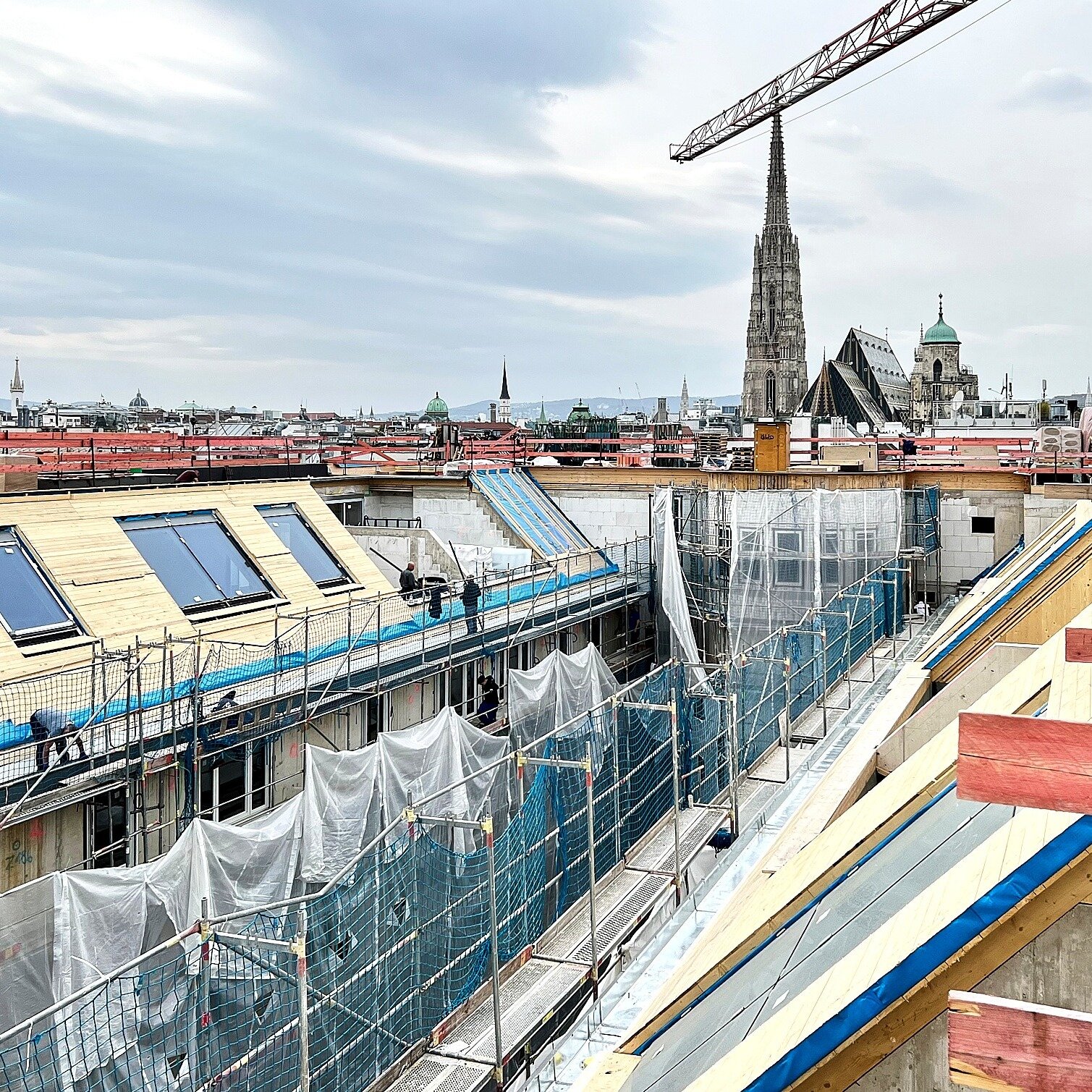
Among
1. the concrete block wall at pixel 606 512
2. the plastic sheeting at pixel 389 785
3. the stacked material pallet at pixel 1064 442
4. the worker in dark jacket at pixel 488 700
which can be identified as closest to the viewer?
the plastic sheeting at pixel 389 785

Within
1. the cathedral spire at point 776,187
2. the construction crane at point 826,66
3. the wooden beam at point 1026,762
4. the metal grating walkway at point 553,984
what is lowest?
the metal grating walkway at point 553,984

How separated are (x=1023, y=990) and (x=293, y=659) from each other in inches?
443

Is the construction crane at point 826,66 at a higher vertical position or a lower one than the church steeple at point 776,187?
lower

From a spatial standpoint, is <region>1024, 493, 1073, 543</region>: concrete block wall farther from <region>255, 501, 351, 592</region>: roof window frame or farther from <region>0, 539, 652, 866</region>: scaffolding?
<region>255, 501, 351, 592</region>: roof window frame

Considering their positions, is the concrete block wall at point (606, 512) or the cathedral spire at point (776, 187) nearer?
the concrete block wall at point (606, 512)

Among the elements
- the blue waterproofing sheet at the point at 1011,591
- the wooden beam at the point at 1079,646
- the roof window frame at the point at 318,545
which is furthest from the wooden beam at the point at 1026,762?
the roof window frame at the point at 318,545

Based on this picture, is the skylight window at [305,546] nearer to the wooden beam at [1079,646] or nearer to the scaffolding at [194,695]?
the scaffolding at [194,695]

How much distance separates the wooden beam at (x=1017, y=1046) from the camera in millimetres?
2377

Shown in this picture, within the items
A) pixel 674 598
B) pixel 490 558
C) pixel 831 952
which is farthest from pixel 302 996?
pixel 674 598

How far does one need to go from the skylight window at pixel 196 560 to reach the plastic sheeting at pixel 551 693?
418 centimetres

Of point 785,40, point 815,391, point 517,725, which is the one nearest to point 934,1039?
point 517,725

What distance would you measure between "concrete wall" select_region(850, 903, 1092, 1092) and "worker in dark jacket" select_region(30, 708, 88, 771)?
8455 mm

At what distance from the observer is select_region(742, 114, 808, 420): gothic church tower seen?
131 metres

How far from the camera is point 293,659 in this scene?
13477mm
